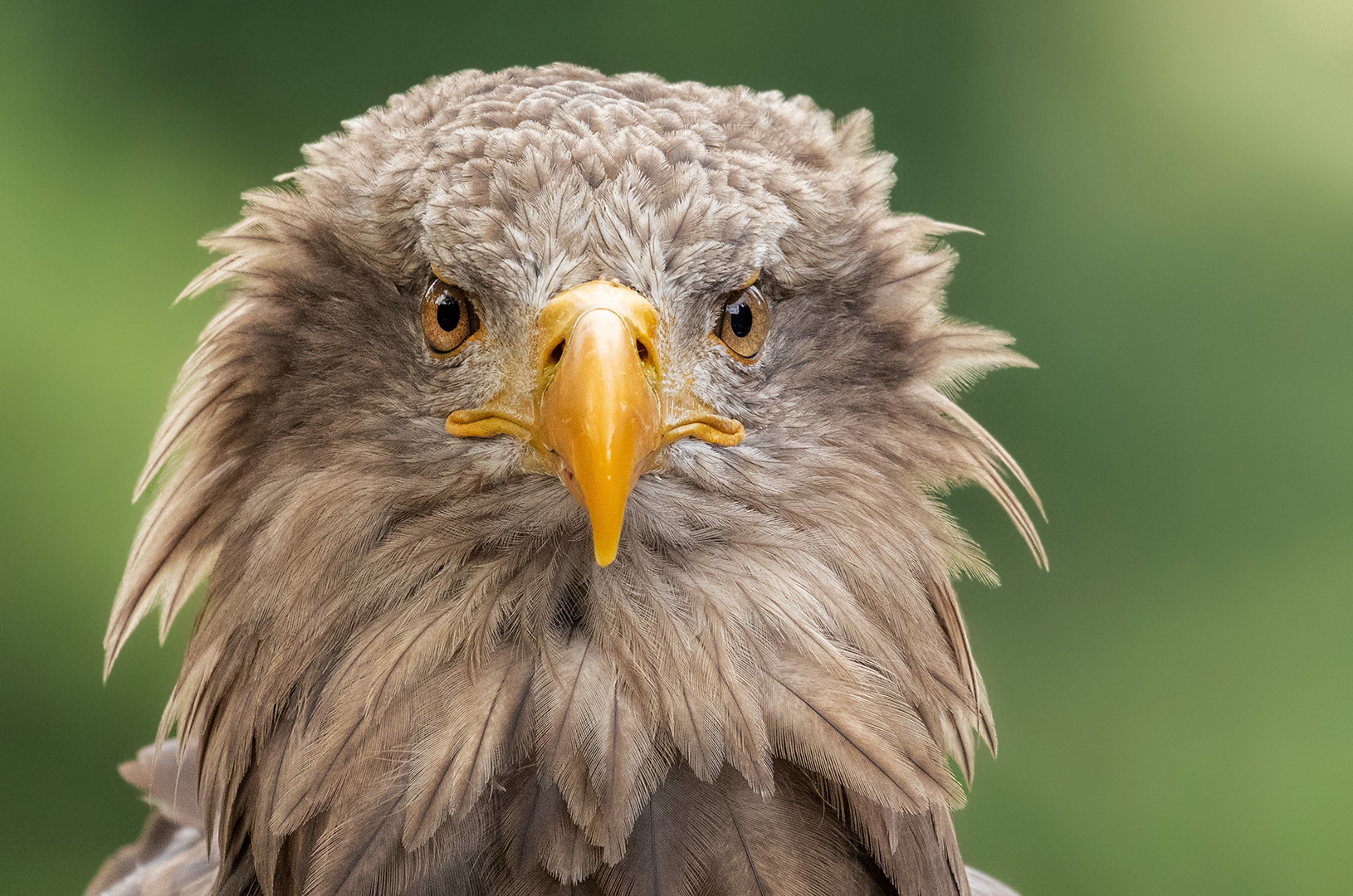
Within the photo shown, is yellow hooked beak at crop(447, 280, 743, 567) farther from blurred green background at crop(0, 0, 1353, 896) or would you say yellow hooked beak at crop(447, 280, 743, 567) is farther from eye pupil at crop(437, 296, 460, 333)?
blurred green background at crop(0, 0, 1353, 896)

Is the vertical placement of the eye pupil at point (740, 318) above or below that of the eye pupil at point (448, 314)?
above

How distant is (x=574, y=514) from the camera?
845 mm

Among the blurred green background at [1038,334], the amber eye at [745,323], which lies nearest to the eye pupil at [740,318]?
the amber eye at [745,323]

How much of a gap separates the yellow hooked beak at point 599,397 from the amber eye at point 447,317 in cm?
9

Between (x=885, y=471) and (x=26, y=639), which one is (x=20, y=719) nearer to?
(x=26, y=639)

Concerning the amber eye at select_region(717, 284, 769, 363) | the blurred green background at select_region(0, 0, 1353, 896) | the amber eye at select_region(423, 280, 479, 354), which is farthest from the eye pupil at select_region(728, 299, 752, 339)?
the blurred green background at select_region(0, 0, 1353, 896)

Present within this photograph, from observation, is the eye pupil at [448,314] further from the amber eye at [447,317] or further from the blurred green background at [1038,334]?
the blurred green background at [1038,334]

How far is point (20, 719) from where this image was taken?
1.75m

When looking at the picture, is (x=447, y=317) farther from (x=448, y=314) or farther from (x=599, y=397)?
(x=599, y=397)

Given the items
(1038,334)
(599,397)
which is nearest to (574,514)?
(599,397)

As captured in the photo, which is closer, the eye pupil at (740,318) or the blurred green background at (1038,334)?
the eye pupil at (740,318)

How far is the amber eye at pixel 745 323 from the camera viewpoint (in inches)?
34.4

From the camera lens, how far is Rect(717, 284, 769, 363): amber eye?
2.86 feet

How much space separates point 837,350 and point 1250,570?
1.20 metres
